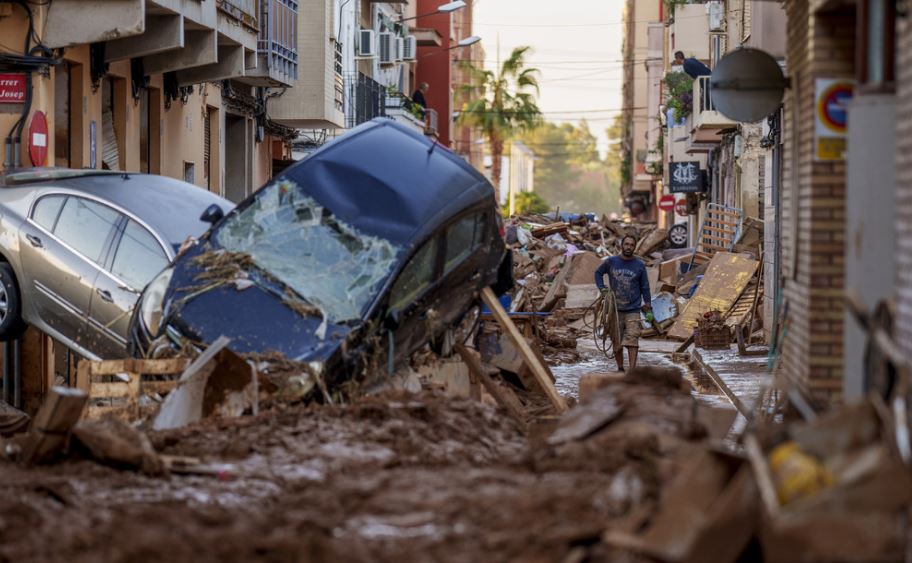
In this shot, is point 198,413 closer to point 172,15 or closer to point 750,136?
point 172,15

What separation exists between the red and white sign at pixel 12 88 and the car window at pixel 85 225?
10.9 feet

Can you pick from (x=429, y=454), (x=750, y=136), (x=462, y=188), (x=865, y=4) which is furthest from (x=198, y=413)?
(x=750, y=136)

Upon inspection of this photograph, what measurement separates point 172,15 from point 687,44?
108 ft

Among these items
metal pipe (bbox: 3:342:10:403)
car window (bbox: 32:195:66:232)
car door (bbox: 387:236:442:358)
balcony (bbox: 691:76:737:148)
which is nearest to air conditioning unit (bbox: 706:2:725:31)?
balcony (bbox: 691:76:737:148)

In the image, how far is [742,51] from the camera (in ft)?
41.9

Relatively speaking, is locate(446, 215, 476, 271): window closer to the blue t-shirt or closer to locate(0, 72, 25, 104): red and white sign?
locate(0, 72, 25, 104): red and white sign

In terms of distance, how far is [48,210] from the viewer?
14.6m

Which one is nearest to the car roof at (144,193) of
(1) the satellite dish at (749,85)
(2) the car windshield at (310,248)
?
(2) the car windshield at (310,248)

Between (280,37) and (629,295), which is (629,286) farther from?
(280,37)

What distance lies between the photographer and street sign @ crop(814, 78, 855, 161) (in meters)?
10.1

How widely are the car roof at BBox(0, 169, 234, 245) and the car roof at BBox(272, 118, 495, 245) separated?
5.16 ft

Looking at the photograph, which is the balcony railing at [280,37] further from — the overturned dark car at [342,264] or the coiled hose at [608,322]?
the overturned dark car at [342,264]

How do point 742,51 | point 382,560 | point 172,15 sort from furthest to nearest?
point 172,15 → point 742,51 → point 382,560

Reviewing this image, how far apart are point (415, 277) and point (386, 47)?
41.2m
